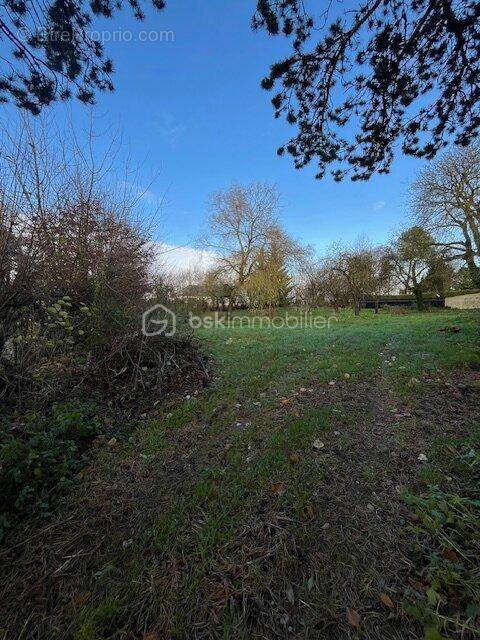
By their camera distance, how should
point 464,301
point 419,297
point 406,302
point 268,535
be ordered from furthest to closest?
point 406,302
point 419,297
point 464,301
point 268,535

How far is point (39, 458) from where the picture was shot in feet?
7.50

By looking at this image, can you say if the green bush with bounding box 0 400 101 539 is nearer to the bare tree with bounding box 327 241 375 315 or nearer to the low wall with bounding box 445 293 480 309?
the bare tree with bounding box 327 241 375 315

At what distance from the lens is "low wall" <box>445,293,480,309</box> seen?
71.8ft

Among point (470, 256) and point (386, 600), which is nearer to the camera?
point (386, 600)

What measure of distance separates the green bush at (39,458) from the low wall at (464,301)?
27.3m

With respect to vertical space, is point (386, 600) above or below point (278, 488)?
below

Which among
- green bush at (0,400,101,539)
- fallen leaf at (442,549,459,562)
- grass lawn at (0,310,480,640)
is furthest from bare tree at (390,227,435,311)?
green bush at (0,400,101,539)

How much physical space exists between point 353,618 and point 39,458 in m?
2.49

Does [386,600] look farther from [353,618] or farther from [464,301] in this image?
[464,301]

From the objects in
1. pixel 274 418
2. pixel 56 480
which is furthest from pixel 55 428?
pixel 274 418

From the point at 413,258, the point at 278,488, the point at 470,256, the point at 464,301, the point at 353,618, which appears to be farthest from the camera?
the point at 464,301

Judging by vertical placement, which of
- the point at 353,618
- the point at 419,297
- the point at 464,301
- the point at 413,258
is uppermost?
the point at 413,258

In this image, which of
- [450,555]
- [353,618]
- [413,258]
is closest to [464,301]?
[413,258]

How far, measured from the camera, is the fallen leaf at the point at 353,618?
4.47 feet
